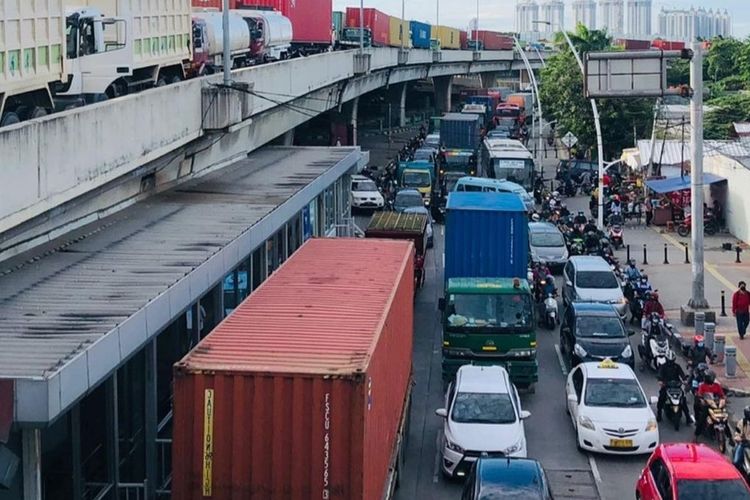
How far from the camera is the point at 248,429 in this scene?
9.77 m

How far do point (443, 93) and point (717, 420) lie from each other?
269ft

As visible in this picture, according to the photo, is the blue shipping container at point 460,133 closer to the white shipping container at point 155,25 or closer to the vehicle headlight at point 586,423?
the white shipping container at point 155,25

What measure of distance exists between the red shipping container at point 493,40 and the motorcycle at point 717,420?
94632 mm

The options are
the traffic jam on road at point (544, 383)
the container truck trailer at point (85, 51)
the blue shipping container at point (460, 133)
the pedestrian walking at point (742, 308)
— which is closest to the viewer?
the container truck trailer at point (85, 51)

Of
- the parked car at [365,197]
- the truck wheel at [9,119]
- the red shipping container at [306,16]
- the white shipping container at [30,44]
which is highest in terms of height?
the red shipping container at [306,16]

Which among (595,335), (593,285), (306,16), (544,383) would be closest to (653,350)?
(595,335)

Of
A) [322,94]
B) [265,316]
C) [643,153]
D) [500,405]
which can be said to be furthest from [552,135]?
[265,316]

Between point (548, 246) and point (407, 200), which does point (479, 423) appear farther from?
point (407, 200)

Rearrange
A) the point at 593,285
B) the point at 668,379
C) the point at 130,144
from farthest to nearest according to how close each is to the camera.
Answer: the point at 593,285 < the point at 668,379 < the point at 130,144

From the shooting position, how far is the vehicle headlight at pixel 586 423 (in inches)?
659

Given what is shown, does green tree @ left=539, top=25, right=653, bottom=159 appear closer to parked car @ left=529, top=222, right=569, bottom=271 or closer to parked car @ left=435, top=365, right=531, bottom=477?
parked car @ left=529, top=222, right=569, bottom=271

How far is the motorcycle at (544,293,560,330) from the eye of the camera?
24969 mm

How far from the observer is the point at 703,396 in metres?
17.5

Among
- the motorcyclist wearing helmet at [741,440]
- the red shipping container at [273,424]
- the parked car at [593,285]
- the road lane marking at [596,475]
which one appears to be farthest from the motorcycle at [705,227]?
the red shipping container at [273,424]
